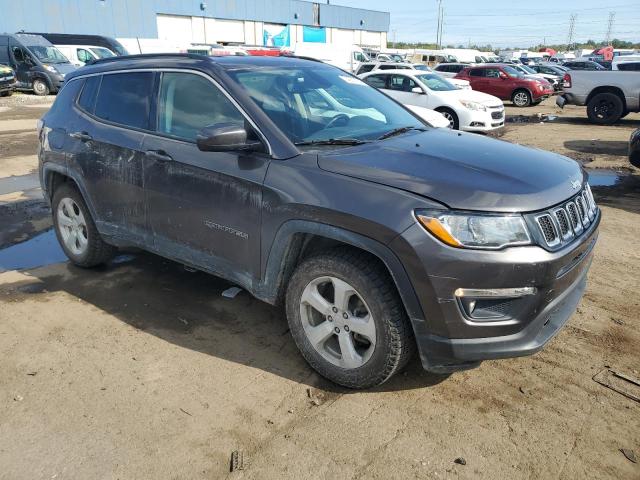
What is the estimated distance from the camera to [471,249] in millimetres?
2592

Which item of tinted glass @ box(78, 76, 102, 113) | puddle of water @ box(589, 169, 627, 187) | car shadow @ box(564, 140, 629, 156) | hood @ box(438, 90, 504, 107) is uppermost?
tinted glass @ box(78, 76, 102, 113)

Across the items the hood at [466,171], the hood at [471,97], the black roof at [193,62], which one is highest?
the black roof at [193,62]

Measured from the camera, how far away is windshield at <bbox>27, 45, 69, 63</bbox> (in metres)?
22.9

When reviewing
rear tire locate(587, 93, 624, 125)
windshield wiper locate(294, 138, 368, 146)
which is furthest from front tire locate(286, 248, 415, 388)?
rear tire locate(587, 93, 624, 125)

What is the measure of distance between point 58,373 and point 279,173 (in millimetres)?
1898

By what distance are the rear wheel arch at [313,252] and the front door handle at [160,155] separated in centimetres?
112

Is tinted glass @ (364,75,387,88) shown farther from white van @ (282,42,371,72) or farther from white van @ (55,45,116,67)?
white van @ (282,42,371,72)

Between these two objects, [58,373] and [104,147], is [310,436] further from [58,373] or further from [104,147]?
[104,147]

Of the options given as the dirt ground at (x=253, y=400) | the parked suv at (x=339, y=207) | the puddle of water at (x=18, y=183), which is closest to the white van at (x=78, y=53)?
the puddle of water at (x=18, y=183)

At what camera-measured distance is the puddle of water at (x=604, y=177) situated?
8.33m

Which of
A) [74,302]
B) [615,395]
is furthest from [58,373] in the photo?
[615,395]

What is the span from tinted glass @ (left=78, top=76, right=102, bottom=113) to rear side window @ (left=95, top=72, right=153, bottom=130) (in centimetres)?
8

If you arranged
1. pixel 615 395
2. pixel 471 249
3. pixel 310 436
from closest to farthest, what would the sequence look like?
pixel 471 249
pixel 310 436
pixel 615 395

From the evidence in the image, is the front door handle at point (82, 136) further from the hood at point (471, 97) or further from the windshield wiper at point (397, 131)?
the hood at point (471, 97)
